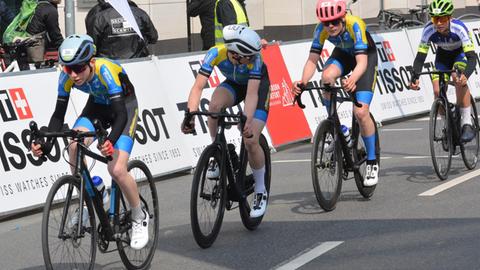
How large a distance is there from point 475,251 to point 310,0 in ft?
75.0

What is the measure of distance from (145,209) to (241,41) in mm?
1624

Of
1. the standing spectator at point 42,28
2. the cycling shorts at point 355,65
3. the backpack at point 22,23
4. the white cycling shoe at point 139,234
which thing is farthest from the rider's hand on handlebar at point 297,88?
the backpack at point 22,23

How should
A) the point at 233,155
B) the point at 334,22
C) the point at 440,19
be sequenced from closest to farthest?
the point at 233,155
the point at 334,22
the point at 440,19

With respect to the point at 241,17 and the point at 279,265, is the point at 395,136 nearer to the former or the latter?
the point at 241,17

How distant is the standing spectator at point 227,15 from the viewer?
13359 millimetres

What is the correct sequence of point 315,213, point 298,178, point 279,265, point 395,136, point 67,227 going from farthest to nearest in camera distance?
point 395,136
point 298,178
point 315,213
point 279,265
point 67,227

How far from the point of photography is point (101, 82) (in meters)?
8.29

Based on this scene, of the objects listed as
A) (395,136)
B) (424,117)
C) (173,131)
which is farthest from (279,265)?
(424,117)

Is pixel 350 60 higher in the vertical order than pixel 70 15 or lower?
higher

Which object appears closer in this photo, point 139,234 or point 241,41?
point 139,234

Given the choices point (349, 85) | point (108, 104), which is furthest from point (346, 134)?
point (108, 104)

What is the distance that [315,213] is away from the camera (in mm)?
10617

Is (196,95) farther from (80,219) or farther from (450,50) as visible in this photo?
(450,50)

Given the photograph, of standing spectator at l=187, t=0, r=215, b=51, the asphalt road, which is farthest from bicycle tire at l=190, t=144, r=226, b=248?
standing spectator at l=187, t=0, r=215, b=51
